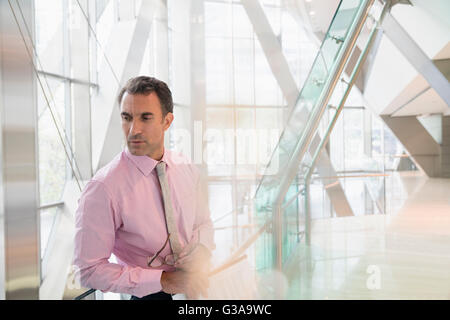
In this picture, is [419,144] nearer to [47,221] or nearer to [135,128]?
[47,221]

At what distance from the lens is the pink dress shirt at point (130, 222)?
72cm

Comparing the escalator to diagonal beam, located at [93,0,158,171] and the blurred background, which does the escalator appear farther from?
diagonal beam, located at [93,0,158,171]

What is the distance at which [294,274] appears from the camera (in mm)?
2000

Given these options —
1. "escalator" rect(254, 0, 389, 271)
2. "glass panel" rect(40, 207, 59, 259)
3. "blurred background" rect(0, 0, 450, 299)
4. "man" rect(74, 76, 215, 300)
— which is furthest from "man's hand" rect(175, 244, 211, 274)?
"glass panel" rect(40, 207, 59, 259)

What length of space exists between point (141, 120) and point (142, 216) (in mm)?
233

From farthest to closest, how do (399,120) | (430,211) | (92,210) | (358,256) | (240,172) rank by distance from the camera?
(399,120), (430,211), (358,256), (240,172), (92,210)

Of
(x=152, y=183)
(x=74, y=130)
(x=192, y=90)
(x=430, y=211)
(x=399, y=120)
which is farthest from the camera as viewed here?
(x=399, y=120)

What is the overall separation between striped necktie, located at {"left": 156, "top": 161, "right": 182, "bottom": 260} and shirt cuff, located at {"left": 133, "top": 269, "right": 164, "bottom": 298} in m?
0.09

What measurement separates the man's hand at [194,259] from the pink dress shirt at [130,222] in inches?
1.0
